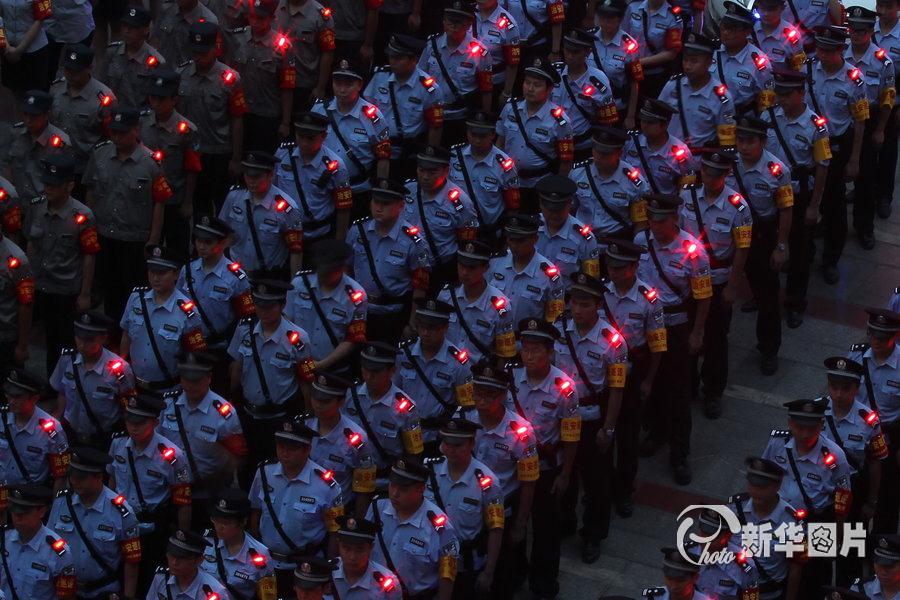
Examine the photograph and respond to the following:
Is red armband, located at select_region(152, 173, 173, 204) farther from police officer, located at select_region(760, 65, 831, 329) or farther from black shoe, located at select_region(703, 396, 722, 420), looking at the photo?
police officer, located at select_region(760, 65, 831, 329)

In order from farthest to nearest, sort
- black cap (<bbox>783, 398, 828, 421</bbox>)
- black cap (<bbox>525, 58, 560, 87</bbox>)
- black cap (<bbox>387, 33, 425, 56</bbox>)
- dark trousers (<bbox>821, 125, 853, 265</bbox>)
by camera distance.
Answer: dark trousers (<bbox>821, 125, 853, 265</bbox>)
black cap (<bbox>387, 33, 425, 56</bbox>)
black cap (<bbox>525, 58, 560, 87</bbox>)
black cap (<bbox>783, 398, 828, 421</bbox>)

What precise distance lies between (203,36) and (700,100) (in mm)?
4641

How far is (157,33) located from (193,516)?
6.01 m

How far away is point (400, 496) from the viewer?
16.2m

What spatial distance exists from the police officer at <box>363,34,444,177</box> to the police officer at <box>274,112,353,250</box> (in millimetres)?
1111

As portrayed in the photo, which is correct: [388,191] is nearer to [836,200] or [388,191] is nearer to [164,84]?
[164,84]

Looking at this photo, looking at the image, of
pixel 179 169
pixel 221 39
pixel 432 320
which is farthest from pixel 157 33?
pixel 432 320

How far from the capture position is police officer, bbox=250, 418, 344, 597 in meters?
16.7

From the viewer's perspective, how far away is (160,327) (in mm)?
18203

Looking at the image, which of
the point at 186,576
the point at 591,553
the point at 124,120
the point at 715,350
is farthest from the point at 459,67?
the point at 186,576

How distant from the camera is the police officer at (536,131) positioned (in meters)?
20.3

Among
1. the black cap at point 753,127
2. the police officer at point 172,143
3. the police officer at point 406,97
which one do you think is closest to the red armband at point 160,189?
the police officer at point 172,143

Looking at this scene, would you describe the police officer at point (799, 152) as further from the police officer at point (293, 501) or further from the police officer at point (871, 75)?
the police officer at point (293, 501)

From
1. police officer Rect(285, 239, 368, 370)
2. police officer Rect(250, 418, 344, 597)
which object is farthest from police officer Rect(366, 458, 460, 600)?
police officer Rect(285, 239, 368, 370)
